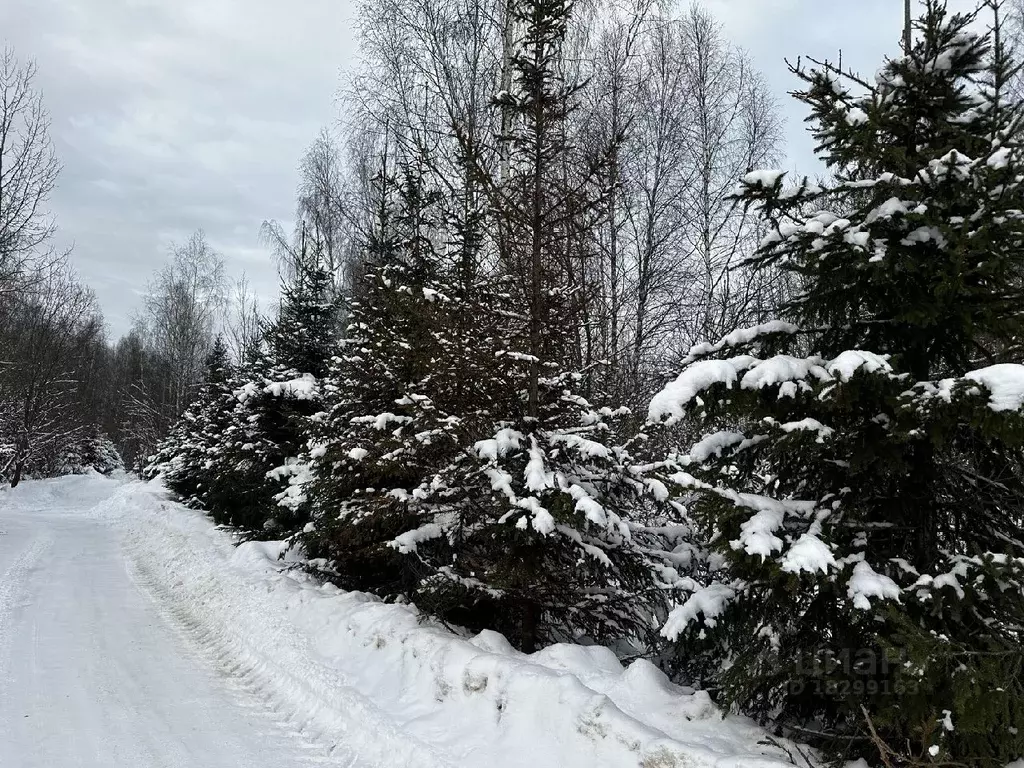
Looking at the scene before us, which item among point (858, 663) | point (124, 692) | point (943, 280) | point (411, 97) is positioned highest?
point (411, 97)

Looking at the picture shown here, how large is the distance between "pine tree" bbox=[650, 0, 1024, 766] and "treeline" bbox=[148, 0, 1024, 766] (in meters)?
0.02

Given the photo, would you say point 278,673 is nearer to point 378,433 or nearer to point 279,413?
point 378,433

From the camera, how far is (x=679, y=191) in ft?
42.4

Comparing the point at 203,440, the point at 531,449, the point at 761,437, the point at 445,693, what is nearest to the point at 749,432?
the point at 761,437

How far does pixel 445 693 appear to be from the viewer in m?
4.82

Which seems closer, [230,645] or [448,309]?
[448,309]

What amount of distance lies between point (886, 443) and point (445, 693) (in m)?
3.54

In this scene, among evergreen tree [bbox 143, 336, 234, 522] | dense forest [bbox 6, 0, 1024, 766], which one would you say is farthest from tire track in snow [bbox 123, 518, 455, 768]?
evergreen tree [bbox 143, 336, 234, 522]

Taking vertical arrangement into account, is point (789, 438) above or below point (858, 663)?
above

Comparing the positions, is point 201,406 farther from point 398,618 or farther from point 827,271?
point 827,271

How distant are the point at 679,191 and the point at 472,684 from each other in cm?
1093

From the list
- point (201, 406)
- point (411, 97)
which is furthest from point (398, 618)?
point (201, 406)

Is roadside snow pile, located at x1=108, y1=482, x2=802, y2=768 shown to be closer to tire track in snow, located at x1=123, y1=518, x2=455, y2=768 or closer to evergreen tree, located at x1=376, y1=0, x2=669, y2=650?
tire track in snow, located at x1=123, y1=518, x2=455, y2=768

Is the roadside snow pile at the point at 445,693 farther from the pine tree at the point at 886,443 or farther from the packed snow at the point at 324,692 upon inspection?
the pine tree at the point at 886,443
